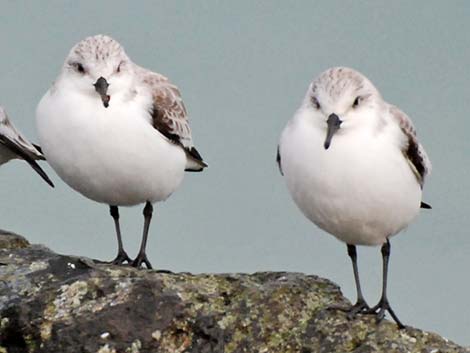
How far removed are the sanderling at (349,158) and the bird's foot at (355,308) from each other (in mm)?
12

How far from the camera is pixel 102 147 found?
12164 mm

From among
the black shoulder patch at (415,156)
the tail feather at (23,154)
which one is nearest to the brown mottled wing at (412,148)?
the black shoulder patch at (415,156)

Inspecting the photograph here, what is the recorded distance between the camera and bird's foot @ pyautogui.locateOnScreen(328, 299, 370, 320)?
1010 cm

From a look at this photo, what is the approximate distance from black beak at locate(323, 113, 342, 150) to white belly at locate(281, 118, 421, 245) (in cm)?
16

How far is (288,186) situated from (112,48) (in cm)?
267

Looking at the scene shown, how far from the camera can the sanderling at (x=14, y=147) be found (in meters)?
15.5

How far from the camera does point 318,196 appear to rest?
10.6 metres

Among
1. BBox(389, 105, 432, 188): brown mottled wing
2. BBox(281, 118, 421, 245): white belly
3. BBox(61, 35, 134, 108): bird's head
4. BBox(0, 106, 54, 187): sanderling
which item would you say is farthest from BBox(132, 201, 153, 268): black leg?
BBox(389, 105, 432, 188): brown mottled wing

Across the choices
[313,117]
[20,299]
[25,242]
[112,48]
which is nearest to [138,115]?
[112,48]

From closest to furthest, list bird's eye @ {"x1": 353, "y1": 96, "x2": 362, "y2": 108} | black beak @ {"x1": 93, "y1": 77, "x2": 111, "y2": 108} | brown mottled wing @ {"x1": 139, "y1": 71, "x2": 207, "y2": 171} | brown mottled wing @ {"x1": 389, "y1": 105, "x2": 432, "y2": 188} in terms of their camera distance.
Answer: bird's eye @ {"x1": 353, "y1": 96, "x2": 362, "y2": 108} → brown mottled wing @ {"x1": 389, "y1": 105, "x2": 432, "y2": 188} → black beak @ {"x1": 93, "y1": 77, "x2": 111, "y2": 108} → brown mottled wing @ {"x1": 139, "y1": 71, "x2": 207, "y2": 171}

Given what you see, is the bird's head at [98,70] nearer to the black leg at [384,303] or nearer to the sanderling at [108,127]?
the sanderling at [108,127]

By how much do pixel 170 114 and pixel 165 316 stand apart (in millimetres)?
4067

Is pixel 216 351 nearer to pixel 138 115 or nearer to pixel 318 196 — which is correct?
pixel 318 196

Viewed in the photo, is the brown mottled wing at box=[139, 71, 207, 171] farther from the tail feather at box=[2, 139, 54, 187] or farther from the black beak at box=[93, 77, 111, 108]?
the tail feather at box=[2, 139, 54, 187]
